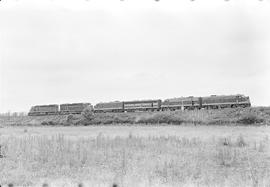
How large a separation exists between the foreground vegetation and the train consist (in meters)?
33.8

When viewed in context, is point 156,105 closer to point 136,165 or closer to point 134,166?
point 136,165

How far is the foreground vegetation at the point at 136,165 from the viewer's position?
11203mm

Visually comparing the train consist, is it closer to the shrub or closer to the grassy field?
the shrub

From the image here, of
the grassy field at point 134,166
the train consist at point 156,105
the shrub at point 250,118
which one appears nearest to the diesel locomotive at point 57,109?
the train consist at point 156,105

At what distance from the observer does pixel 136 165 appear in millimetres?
13812

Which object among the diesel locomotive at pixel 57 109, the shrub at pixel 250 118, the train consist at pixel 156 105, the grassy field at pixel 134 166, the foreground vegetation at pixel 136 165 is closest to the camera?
the grassy field at pixel 134 166

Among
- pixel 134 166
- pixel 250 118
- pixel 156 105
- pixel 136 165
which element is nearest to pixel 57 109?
pixel 156 105

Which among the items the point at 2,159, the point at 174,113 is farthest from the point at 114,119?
the point at 2,159

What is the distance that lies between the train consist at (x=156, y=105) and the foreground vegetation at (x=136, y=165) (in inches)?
1329

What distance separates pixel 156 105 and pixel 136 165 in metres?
45.1

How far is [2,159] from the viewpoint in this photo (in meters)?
14.3

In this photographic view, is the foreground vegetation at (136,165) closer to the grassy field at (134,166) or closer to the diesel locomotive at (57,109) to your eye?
the grassy field at (134,166)

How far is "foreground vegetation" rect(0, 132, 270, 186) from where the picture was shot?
11.2 meters

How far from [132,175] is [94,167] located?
2.29m
